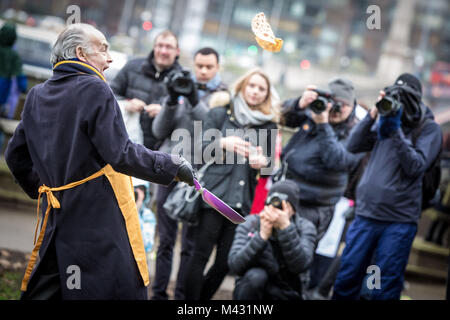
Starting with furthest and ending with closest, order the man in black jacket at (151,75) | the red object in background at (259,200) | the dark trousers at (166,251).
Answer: the red object in background at (259,200)
the man in black jacket at (151,75)
the dark trousers at (166,251)

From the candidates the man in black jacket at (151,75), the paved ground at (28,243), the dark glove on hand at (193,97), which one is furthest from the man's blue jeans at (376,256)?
the man in black jacket at (151,75)

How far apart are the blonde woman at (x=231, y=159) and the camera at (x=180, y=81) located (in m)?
0.33

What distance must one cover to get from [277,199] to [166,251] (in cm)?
120

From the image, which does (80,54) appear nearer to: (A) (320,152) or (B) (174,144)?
(B) (174,144)

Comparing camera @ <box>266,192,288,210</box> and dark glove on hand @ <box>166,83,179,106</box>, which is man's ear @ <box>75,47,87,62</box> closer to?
dark glove on hand @ <box>166,83,179,106</box>

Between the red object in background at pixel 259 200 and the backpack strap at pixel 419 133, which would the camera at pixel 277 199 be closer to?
the red object in background at pixel 259 200

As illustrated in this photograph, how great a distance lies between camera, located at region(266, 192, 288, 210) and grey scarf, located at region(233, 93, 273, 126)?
0.65 meters

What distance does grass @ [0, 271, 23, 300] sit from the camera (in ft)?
15.6

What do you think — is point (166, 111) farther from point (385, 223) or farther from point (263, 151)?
point (385, 223)

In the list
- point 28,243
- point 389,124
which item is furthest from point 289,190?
point 28,243

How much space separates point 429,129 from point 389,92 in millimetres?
532

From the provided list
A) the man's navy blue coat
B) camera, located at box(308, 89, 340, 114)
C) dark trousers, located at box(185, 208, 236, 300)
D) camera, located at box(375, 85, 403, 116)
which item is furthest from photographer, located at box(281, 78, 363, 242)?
the man's navy blue coat

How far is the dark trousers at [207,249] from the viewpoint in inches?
185
